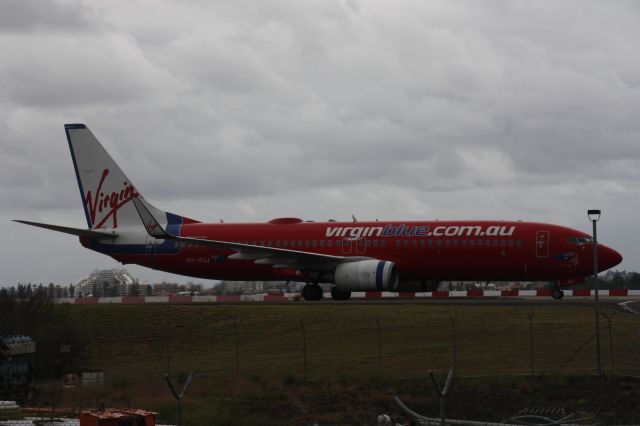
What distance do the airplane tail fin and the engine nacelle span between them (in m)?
12.4

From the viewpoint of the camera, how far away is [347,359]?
3559cm

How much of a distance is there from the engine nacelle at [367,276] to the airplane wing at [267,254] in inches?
34.5

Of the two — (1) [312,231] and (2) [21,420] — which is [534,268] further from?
(2) [21,420]

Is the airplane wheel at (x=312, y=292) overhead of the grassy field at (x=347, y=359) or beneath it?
overhead

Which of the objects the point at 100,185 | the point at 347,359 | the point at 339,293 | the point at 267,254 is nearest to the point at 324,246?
the point at 339,293

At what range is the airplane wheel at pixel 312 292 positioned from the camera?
5138 centimetres

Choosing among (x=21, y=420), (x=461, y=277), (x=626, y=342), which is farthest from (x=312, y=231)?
(x=21, y=420)

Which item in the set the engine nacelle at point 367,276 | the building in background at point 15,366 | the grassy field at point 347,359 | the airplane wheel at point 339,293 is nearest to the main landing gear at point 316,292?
the airplane wheel at point 339,293

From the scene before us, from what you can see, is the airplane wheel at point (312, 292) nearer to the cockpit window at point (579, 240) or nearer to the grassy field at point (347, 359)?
the grassy field at point (347, 359)

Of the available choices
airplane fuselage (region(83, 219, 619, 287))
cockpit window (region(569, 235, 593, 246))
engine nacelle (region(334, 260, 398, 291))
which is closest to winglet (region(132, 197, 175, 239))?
airplane fuselage (region(83, 219, 619, 287))

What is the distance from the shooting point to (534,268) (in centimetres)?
4747

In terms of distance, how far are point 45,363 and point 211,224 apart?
671 inches

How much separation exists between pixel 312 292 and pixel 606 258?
47.9 feet

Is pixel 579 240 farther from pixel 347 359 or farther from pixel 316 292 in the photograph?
pixel 347 359
